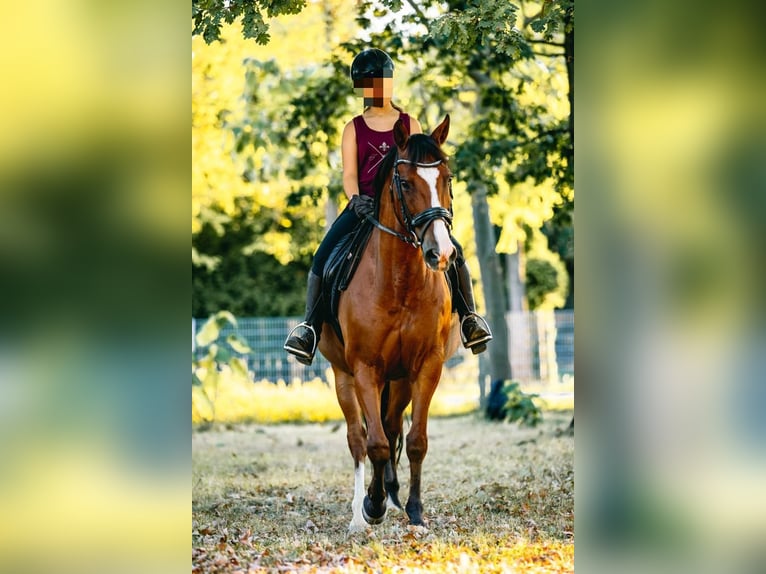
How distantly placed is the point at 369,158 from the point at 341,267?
0.86m

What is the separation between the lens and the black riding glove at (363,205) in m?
7.58

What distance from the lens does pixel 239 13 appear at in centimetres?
688

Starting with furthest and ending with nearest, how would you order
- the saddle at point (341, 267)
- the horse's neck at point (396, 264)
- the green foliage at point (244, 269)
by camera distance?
the green foliage at point (244, 269)
the saddle at point (341, 267)
the horse's neck at point (396, 264)

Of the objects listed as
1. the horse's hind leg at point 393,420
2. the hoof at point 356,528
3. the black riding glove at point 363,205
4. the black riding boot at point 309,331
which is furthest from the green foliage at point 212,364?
the black riding glove at point 363,205

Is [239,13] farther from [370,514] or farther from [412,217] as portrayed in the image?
[370,514]

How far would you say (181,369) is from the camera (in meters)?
4.45

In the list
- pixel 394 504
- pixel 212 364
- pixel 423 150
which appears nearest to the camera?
pixel 423 150

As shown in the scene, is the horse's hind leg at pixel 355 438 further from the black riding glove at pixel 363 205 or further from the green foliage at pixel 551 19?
the green foliage at pixel 551 19

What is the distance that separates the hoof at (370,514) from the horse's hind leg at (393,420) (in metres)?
0.55

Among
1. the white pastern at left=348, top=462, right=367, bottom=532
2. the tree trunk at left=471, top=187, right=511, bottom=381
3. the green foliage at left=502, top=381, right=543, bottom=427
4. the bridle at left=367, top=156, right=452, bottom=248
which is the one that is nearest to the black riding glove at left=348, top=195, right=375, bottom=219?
the bridle at left=367, top=156, right=452, bottom=248

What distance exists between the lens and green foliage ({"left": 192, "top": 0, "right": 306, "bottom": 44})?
22.1 feet

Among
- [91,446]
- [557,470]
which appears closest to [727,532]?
[91,446]

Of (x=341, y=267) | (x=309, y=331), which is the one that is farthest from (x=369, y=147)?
(x=309, y=331)

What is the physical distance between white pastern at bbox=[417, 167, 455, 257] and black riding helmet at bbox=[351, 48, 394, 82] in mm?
1282
